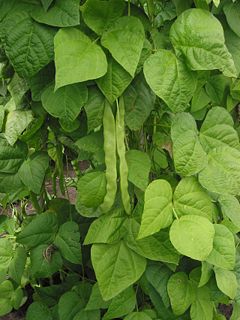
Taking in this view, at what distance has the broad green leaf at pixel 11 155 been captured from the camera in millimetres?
1157

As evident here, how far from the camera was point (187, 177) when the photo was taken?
3.46 ft

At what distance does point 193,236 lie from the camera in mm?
973

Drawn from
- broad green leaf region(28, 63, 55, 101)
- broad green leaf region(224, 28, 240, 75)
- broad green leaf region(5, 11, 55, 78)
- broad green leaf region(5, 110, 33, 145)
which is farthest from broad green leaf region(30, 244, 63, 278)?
broad green leaf region(224, 28, 240, 75)

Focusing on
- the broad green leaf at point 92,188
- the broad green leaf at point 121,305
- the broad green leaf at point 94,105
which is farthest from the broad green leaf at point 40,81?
the broad green leaf at point 121,305

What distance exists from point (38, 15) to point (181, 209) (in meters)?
0.50

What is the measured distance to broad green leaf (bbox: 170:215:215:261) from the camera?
953 mm

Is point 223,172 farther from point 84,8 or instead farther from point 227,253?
point 84,8

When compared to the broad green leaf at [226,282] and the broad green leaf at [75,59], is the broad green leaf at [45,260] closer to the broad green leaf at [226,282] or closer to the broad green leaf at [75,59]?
the broad green leaf at [226,282]

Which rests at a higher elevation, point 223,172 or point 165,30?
point 165,30

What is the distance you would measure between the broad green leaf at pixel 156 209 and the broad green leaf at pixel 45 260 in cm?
40

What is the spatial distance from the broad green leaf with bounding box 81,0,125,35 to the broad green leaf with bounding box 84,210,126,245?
0.42 meters

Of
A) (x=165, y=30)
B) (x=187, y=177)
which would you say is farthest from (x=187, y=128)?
(x=165, y=30)

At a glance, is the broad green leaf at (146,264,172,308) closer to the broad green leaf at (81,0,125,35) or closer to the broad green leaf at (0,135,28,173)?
the broad green leaf at (0,135,28,173)

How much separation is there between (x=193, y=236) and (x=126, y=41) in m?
0.42
